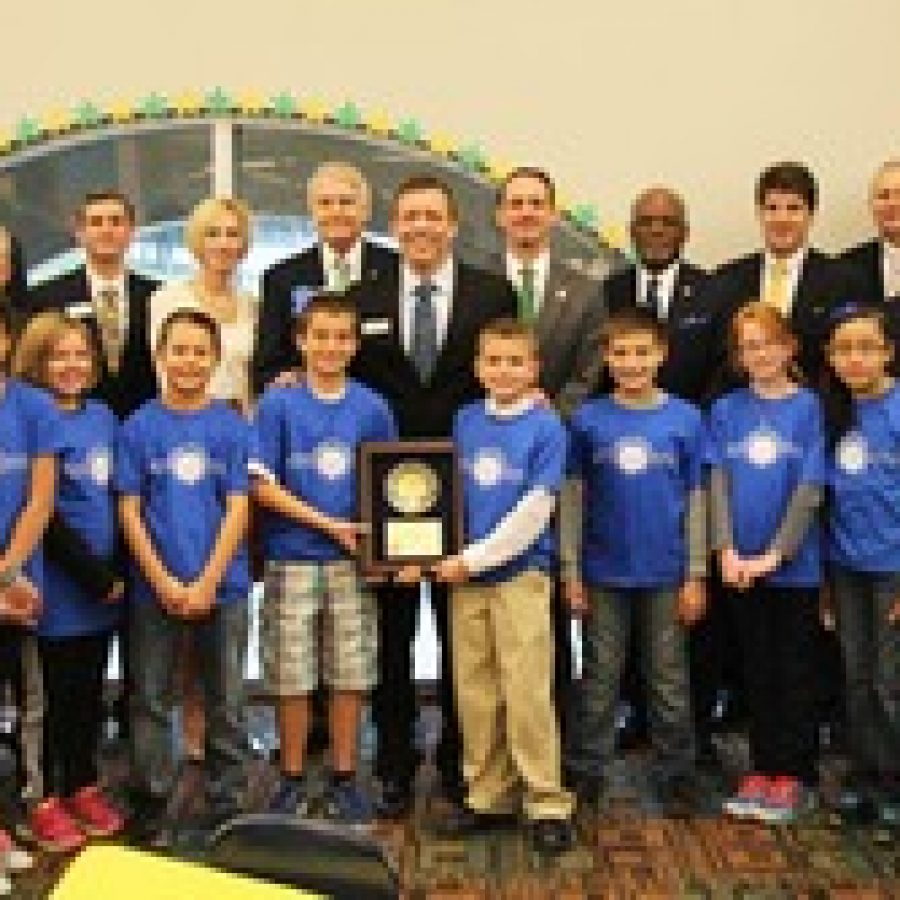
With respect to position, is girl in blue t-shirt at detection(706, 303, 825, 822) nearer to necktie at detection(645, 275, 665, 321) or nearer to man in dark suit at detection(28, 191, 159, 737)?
necktie at detection(645, 275, 665, 321)

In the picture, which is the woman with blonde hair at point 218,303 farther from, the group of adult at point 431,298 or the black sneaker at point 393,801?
the black sneaker at point 393,801

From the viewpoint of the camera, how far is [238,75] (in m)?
5.46

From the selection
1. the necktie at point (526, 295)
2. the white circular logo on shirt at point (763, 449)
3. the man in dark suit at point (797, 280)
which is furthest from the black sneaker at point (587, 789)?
the necktie at point (526, 295)

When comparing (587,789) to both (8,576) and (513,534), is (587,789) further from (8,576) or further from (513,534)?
(8,576)

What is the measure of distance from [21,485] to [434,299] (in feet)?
3.92

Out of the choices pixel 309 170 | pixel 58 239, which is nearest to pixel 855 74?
pixel 309 170

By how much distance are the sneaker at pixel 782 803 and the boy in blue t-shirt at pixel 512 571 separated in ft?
1.79

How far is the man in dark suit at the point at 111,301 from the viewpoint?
427cm

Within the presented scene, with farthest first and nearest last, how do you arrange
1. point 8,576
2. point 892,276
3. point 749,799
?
point 892,276 < point 749,799 < point 8,576

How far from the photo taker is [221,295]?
14.3 ft

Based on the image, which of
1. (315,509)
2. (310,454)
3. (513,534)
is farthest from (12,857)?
(513,534)

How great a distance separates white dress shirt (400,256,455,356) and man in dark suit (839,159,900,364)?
1163 millimetres

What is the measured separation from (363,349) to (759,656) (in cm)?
135

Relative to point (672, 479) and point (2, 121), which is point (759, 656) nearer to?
point (672, 479)
